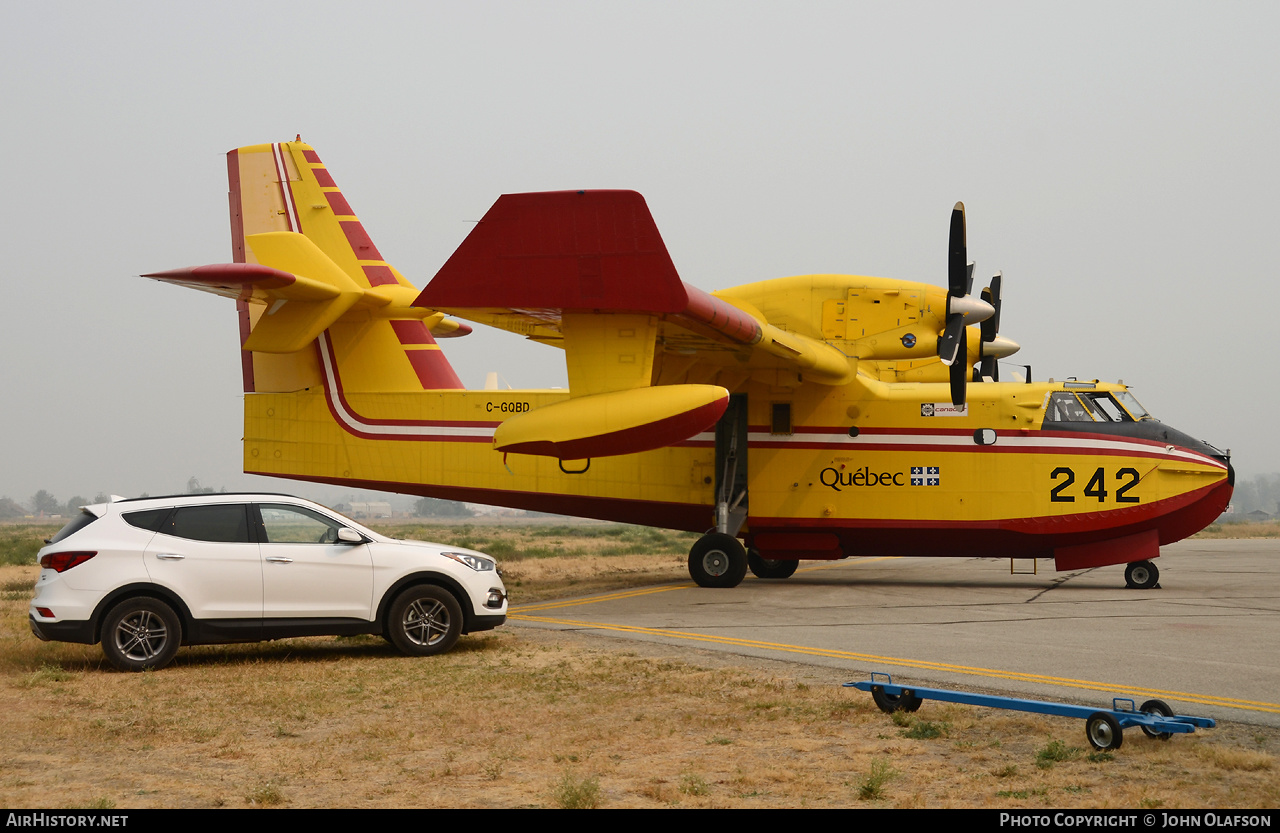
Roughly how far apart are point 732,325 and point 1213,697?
25.1 ft

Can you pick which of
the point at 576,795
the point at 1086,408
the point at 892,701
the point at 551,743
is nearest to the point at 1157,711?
the point at 892,701

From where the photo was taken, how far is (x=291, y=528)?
395 inches

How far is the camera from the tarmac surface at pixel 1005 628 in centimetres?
830

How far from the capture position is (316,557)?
33.1 ft

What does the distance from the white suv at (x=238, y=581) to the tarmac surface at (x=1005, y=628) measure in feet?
7.56

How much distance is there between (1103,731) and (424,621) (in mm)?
6476

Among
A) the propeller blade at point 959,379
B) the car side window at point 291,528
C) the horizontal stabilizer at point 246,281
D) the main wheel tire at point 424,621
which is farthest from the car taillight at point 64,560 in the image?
the propeller blade at point 959,379

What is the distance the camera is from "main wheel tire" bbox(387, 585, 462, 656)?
33.6 ft

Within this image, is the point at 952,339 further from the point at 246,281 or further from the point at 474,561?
the point at 246,281

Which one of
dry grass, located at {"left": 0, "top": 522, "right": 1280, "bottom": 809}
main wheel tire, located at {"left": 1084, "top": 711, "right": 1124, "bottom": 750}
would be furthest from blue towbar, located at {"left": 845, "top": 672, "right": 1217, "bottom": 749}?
dry grass, located at {"left": 0, "top": 522, "right": 1280, "bottom": 809}

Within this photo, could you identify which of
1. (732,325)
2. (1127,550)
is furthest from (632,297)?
(1127,550)

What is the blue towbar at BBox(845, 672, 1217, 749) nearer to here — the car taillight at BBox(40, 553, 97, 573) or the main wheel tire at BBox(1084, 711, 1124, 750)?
the main wheel tire at BBox(1084, 711, 1124, 750)

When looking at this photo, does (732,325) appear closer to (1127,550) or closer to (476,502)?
(476,502)
